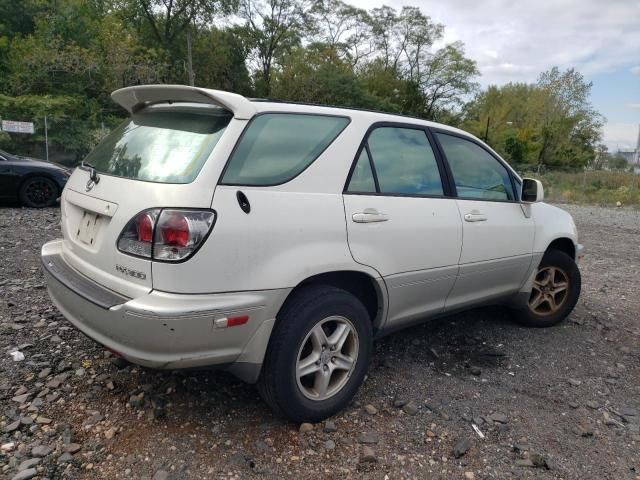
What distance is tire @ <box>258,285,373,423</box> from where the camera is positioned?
91.6 inches

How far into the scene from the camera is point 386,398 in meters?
2.88

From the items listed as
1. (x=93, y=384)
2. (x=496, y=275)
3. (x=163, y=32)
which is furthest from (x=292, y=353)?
(x=163, y=32)

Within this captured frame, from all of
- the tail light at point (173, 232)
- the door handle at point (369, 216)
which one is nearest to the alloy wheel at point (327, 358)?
the door handle at point (369, 216)

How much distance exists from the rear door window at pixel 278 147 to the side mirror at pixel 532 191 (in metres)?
1.86

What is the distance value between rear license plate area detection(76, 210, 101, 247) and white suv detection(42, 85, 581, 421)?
14 millimetres

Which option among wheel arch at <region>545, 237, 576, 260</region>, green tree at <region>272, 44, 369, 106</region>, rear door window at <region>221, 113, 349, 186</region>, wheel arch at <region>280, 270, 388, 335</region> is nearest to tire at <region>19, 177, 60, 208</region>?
rear door window at <region>221, 113, 349, 186</region>

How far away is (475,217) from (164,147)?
2110 millimetres

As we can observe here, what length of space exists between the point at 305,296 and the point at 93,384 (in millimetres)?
1465

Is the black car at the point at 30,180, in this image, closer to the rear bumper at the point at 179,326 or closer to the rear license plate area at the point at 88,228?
the rear license plate area at the point at 88,228

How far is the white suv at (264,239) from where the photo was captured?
208 cm

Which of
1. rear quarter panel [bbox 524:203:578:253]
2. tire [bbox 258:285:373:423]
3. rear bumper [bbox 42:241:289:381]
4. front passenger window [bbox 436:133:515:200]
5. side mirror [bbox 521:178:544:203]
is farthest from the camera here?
rear quarter panel [bbox 524:203:578:253]

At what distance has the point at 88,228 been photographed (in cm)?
247

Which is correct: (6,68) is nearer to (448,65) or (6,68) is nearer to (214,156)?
(214,156)

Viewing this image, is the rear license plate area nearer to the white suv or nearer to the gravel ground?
the white suv
